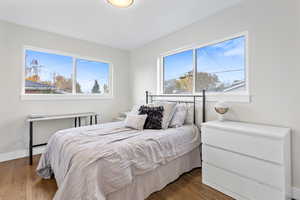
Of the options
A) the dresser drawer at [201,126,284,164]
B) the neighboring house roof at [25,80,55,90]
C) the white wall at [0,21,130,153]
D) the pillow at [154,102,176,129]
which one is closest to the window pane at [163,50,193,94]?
the pillow at [154,102,176,129]

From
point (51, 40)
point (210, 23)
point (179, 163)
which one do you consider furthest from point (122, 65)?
point (179, 163)

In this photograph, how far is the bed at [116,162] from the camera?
126cm

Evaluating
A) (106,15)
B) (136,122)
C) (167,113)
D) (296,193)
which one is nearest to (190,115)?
(167,113)

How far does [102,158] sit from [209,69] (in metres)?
2.23

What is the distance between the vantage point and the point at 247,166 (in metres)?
1.59

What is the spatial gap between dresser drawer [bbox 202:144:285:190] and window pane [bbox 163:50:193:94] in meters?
1.34

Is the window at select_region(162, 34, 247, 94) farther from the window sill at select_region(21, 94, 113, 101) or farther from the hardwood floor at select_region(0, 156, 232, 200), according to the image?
the window sill at select_region(21, 94, 113, 101)

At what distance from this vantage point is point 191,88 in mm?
2877

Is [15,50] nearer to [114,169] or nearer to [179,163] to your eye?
[114,169]

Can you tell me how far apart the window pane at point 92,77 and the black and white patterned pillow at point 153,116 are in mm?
1778

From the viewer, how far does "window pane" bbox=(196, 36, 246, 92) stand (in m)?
2.21

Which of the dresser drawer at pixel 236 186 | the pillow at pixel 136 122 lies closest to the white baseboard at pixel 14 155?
the pillow at pixel 136 122

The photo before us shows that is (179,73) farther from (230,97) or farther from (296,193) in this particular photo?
(296,193)

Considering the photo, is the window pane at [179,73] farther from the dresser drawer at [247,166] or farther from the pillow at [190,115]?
the dresser drawer at [247,166]
